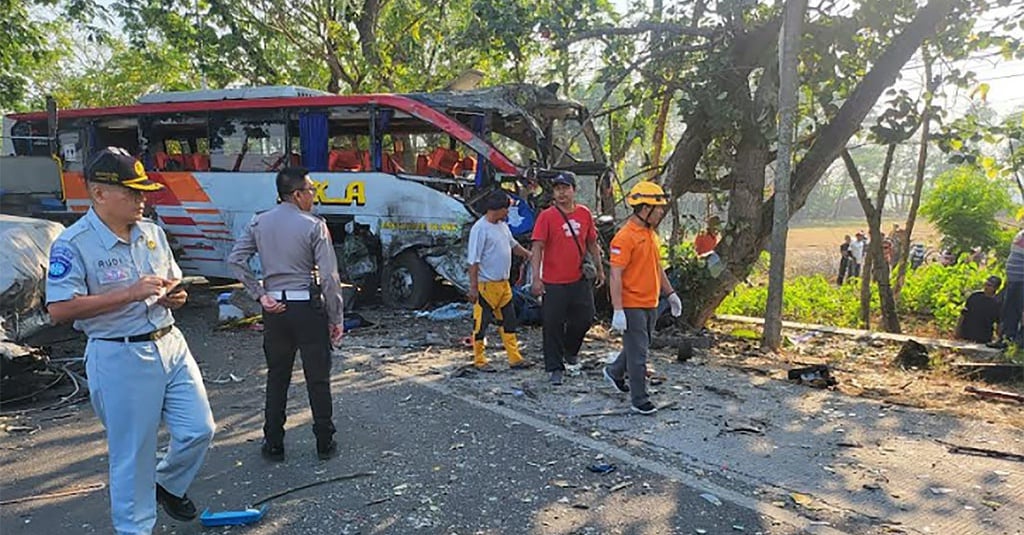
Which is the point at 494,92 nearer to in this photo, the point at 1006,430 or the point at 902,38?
the point at 902,38

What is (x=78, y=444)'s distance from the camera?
4793 millimetres

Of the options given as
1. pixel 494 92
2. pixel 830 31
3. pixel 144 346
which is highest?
pixel 830 31

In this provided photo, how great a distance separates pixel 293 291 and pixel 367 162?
6335 mm

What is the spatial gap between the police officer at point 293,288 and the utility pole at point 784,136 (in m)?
5.21

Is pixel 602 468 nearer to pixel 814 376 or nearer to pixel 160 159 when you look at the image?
pixel 814 376

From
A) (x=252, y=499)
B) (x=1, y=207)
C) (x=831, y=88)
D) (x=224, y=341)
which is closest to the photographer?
(x=252, y=499)

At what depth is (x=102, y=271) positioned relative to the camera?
297cm

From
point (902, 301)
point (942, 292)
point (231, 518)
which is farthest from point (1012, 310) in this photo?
point (231, 518)

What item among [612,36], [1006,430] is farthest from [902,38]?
[1006,430]

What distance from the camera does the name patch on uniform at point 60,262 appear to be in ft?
9.41

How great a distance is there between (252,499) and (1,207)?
11.0 metres

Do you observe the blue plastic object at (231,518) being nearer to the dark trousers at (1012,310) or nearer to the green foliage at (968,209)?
the dark trousers at (1012,310)

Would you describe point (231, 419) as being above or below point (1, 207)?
below

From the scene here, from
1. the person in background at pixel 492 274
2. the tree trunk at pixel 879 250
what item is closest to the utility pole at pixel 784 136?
the person in background at pixel 492 274
